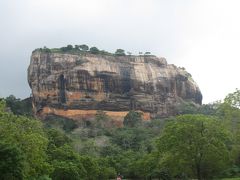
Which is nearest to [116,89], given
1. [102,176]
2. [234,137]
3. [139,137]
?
[139,137]

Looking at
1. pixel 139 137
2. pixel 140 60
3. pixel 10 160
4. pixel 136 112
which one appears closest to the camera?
pixel 10 160

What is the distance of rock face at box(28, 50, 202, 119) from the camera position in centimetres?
12225

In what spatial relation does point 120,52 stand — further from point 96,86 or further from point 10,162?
point 10,162

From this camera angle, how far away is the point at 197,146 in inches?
1454

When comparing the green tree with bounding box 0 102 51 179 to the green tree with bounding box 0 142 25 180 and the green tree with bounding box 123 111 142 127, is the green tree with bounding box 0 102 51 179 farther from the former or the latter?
the green tree with bounding box 123 111 142 127

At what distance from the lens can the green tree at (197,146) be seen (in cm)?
3675

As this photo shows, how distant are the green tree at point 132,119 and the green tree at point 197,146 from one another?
74.4 metres

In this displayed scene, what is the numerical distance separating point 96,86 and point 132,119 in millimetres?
14873

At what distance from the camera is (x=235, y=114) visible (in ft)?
147

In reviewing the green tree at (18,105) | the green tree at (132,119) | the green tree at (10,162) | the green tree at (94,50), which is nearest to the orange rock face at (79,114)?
the green tree at (132,119)

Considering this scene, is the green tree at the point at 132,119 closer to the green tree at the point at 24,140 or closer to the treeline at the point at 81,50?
the treeline at the point at 81,50

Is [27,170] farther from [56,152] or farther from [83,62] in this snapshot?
[83,62]

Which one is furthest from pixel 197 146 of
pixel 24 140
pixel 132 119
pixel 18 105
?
pixel 18 105

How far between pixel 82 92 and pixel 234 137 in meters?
82.3
